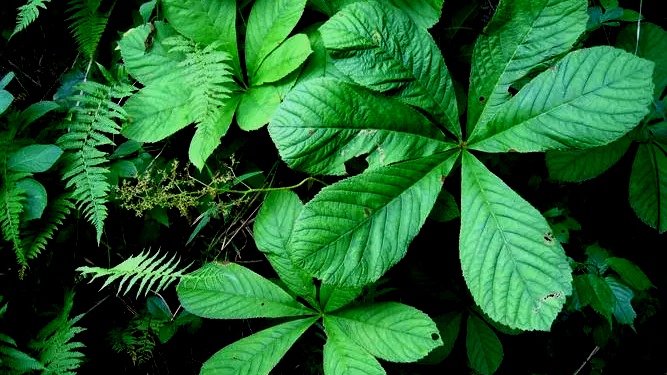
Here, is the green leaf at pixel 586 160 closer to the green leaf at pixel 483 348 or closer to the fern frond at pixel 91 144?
the green leaf at pixel 483 348

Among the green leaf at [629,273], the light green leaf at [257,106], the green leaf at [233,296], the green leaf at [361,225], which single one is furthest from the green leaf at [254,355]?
the green leaf at [629,273]

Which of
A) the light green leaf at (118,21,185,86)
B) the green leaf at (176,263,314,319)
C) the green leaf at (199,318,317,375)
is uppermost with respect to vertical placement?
the light green leaf at (118,21,185,86)

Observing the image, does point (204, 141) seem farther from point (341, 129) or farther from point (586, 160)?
point (586, 160)

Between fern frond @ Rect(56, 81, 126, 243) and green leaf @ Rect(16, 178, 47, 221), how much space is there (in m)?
0.08

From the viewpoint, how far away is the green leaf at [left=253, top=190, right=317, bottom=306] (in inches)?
64.8

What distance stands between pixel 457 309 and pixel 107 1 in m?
1.91

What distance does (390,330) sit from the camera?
1.53 m

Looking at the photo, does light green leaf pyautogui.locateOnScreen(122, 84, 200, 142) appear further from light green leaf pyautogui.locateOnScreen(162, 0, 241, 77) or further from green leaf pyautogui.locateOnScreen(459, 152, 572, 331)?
green leaf pyautogui.locateOnScreen(459, 152, 572, 331)

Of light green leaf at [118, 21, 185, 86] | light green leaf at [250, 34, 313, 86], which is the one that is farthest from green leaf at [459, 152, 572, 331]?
light green leaf at [118, 21, 185, 86]

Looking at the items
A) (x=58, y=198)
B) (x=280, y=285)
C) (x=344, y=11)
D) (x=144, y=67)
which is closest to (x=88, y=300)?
(x=58, y=198)

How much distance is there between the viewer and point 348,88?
1433 millimetres

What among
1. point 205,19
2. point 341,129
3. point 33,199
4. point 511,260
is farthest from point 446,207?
point 33,199

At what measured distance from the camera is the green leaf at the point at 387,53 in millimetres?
1436

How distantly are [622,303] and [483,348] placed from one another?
1.81 feet
